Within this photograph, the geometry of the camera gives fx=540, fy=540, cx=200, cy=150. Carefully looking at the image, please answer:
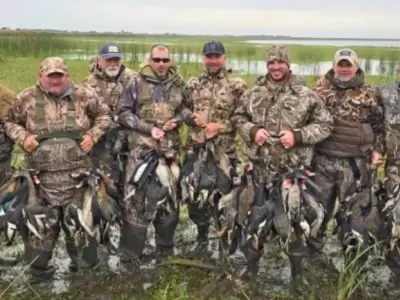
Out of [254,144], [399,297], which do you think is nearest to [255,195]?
[254,144]

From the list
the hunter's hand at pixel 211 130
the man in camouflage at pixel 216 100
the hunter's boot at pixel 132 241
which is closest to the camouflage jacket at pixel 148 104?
the man in camouflage at pixel 216 100

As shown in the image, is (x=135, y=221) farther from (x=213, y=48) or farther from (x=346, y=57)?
(x=346, y=57)

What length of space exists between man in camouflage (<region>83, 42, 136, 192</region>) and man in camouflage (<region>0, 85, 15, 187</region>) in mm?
910

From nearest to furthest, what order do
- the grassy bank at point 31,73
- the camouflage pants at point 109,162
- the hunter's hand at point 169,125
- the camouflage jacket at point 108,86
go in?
the hunter's hand at point 169,125, the camouflage pants at point 109,162, the camouflage jacket at point 108,86, the grassy bank at point 31,73

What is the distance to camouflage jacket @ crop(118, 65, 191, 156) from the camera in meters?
5.53

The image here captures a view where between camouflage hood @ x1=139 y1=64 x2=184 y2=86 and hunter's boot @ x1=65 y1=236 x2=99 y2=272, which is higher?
camouflage hood @ x1=139 y1=64 x2=184 y2=86

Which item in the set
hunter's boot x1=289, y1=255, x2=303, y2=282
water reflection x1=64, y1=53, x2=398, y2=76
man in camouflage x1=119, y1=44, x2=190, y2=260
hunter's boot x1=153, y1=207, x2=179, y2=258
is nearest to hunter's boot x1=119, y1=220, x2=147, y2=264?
man in camouflage x1=119, y1=44, x2=190, y2=260

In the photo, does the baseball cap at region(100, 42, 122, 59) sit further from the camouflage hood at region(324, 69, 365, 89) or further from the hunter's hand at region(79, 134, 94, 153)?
the camouflage hood at region(324, 69, 365, 89)

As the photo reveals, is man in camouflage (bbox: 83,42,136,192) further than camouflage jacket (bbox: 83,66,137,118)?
No

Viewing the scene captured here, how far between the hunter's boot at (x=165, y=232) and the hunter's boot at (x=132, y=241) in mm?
203

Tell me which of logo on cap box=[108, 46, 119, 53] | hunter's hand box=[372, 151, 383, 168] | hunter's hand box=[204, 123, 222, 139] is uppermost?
logo on cap box=[108, 46, 119, 53]

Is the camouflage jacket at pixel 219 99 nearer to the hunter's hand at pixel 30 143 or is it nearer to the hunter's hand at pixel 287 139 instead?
the hunter's hand at pixel 287 139

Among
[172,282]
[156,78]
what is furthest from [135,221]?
[156,78]

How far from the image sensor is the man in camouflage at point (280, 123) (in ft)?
16.5
